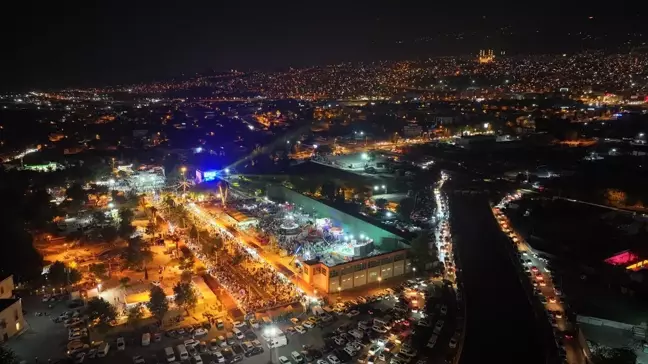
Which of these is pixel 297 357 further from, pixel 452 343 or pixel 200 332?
pixel 452 343

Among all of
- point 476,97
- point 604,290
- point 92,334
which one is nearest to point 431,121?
point 476,97

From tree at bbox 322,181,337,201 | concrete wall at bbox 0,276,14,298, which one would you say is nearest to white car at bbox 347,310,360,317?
concrete wall at bbox 0,276,14,298

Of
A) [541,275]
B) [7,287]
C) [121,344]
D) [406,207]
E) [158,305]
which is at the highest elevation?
[7,287]

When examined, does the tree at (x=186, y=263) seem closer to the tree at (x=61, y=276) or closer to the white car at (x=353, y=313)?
the tree at (x=61, y=276)

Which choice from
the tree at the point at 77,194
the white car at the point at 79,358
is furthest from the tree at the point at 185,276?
the tree at the point at 77,194

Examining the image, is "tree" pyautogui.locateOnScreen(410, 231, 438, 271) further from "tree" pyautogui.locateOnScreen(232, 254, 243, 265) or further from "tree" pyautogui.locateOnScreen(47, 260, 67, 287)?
"tree" pyautogui.locateOnScreen(47, 260, 67, 287)

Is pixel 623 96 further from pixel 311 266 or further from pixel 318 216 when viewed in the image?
pixel 311 266

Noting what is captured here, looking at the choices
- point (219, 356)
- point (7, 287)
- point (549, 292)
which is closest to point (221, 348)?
point (219, 356)
